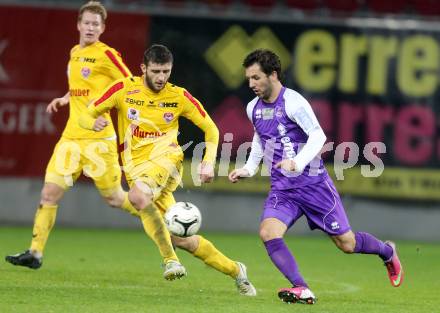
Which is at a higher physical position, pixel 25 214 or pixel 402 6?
pixel 402 6

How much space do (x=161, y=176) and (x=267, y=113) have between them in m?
1.08

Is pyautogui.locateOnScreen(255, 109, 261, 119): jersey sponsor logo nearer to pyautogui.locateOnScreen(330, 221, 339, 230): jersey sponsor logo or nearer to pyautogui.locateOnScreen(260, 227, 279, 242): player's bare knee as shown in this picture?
pyautogui.locateOnScreen(260, 227, 279, 242): player's bare knee

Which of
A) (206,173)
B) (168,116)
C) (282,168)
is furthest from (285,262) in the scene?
(168,116)

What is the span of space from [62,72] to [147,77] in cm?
620

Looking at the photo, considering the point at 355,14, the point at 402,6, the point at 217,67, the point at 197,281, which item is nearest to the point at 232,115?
the point at 217,67

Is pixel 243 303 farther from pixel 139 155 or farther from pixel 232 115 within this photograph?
pixel 232 115

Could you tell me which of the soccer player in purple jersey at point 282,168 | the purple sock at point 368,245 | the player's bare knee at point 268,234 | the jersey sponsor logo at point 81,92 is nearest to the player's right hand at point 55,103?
the jersey sponsor logo at point 81,92

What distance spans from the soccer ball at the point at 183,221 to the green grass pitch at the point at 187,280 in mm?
495

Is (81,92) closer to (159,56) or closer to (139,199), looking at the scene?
(159,56)

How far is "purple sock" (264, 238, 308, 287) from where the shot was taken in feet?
27.0

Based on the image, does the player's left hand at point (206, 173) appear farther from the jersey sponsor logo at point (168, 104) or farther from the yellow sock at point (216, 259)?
the jersey sponsor logo at point (168, 104)

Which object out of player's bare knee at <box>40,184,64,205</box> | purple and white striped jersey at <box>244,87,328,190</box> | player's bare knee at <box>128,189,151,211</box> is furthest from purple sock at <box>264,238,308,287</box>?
player's bare knee at <box>40,184,64,205</box>

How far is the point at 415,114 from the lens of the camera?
15.4m

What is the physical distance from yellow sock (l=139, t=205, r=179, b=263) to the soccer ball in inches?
10.2
